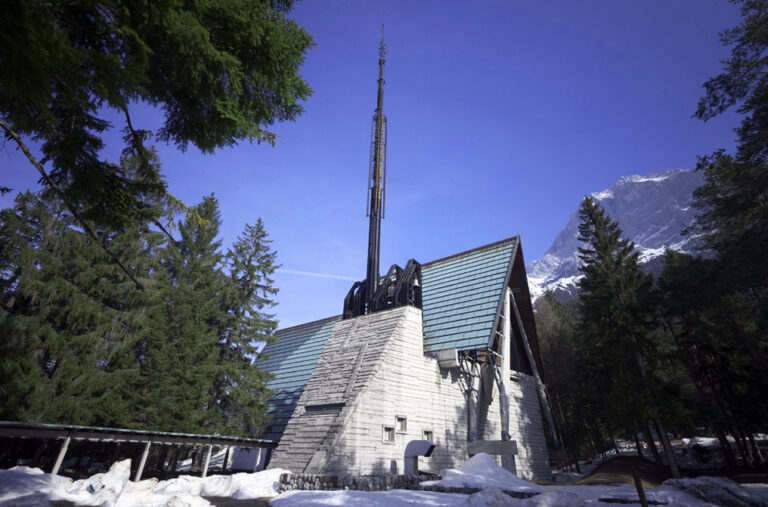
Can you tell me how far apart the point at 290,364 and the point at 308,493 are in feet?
47.6

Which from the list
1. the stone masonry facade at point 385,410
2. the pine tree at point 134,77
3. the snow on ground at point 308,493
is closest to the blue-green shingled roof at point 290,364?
the stone masonry facade at point 385,410

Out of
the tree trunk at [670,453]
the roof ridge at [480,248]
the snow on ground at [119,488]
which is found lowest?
the snow on ground at [119,488]

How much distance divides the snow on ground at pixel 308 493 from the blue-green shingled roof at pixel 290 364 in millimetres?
→ 8251

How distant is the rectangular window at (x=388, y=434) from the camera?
14.4 m

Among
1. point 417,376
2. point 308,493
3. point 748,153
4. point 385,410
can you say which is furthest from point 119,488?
point 748,153

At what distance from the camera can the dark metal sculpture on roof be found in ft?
65.1

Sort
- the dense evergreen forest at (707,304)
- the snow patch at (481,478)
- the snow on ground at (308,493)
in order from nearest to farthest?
the snow on ground at (308,493)
the snow patch at (481,478)
the dense evergreen forest at (707,304)

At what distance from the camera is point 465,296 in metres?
20.1

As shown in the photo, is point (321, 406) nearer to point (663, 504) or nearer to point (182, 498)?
point (182, 498)

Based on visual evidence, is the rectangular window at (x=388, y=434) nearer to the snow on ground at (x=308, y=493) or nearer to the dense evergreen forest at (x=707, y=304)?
the snow on ground at (x=308, y=493)

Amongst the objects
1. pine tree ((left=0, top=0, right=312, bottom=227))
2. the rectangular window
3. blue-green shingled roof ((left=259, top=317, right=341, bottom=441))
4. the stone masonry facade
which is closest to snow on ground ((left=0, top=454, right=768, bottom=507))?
the stone masonry facade

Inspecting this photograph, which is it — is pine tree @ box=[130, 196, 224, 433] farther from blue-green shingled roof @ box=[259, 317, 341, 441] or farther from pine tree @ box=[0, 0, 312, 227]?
pine tree @ box=[0, 0, 312, 227]

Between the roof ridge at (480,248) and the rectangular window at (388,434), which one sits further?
the roof ridge at (480,248)

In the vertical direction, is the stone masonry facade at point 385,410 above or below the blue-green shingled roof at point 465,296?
below
